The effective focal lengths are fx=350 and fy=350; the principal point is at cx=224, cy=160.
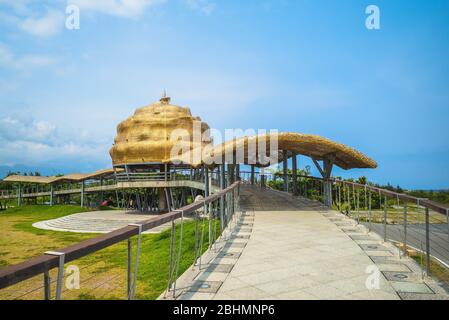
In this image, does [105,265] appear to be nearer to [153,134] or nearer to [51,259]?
[51,259]

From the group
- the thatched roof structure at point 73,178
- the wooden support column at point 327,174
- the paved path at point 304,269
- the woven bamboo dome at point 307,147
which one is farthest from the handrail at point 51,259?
the thatched roof structure at point 73,178

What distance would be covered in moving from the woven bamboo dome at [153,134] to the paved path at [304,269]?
23.3 meters

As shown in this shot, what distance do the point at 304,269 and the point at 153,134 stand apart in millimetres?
27828

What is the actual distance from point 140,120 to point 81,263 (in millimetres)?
23551

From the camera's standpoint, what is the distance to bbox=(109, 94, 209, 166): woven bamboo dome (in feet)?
101

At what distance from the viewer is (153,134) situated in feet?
103

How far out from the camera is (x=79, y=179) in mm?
35656

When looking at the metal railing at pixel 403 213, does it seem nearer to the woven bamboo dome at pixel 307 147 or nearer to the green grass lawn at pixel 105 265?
the woven bamboo dome at pixel 307 147

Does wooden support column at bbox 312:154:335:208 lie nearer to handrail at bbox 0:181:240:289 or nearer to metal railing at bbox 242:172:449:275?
metal railing at bbox 242:172:449:275

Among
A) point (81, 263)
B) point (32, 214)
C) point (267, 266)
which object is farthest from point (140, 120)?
point (267, 266)

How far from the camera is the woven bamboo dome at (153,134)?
101 ft

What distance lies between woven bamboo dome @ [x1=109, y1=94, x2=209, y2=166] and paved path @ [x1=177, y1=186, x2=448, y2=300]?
76.6 feet

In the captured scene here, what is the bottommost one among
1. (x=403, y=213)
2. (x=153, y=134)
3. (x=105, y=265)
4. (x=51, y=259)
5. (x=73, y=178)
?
(x=105, y=265)

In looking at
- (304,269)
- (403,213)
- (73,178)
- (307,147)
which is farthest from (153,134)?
(304,269)
